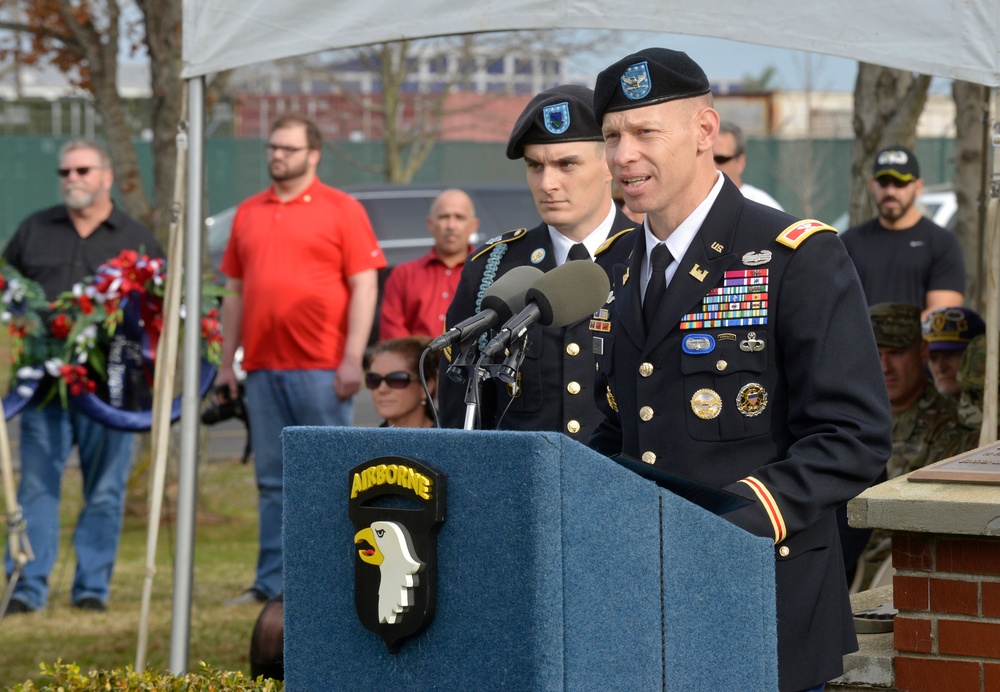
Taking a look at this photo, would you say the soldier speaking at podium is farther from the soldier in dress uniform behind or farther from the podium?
the soldier in dress uniform behind

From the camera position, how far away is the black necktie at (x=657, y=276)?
279 cm

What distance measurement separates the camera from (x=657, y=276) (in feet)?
9.17

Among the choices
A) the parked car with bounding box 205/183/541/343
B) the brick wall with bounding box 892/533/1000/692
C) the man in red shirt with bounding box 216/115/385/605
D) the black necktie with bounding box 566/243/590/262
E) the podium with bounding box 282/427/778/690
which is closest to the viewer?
the podium with bounding box 282/427/778/690

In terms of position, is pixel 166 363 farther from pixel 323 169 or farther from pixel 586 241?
pixel 323 169

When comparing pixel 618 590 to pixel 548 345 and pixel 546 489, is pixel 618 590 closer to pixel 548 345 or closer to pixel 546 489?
pixel 546 489

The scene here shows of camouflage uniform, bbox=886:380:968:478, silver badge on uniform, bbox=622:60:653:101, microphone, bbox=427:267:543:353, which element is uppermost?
silver badge on uniform, bbox=622:60:653:101

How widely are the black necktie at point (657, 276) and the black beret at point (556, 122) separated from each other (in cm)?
102

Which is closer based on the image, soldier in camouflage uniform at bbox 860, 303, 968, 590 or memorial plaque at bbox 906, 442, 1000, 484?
memorial plaque at bbox 906, 442, 1000, 484

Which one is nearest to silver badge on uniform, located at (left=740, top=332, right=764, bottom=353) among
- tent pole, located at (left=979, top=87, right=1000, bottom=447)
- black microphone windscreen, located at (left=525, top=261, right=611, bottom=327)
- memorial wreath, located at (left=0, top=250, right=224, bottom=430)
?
black microphone windscreen, located at (left=525, top=261, right=611, bottom=327)

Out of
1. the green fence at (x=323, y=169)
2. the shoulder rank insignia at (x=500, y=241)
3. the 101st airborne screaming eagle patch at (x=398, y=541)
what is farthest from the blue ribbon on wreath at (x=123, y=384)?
the green fence at (x=323, y=169)

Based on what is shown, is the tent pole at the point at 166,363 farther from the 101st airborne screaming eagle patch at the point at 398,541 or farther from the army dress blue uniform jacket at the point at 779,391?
the 101st airborne screaming eagle patch at the point at 398,541

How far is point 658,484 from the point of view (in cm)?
224

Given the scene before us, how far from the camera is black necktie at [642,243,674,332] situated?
9.14 ft

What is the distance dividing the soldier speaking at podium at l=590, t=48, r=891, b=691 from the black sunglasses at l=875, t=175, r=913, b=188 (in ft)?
15.5
